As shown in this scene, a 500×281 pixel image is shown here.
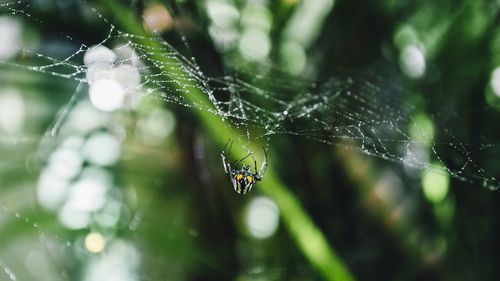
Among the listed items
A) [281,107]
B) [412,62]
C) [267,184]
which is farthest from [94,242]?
[412,62]

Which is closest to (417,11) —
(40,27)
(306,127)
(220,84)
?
(306,127)

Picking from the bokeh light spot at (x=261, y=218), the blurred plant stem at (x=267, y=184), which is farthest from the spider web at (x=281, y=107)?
the bokeh light spot at (x=261, y=218)

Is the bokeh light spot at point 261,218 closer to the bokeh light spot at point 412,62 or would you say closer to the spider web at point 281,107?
the spider web at point 281,107

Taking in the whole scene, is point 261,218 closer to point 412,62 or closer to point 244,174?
point 244,174

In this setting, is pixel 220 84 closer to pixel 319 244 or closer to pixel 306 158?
pixel 306 158

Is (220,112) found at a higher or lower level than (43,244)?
higher

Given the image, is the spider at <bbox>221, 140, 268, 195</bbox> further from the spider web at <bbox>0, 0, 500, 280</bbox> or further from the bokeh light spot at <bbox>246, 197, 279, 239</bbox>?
the bokeh light spot at <bbox>246, 197, 279, 239</bbox>

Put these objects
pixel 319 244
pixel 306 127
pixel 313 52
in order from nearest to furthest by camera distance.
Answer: pixel 319 244 → pixel 306 127 → pixel 313 52

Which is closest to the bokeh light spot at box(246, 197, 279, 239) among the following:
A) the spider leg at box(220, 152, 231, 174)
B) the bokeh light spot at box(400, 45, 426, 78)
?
the spider leg at box(220, 152, 231, 174)
